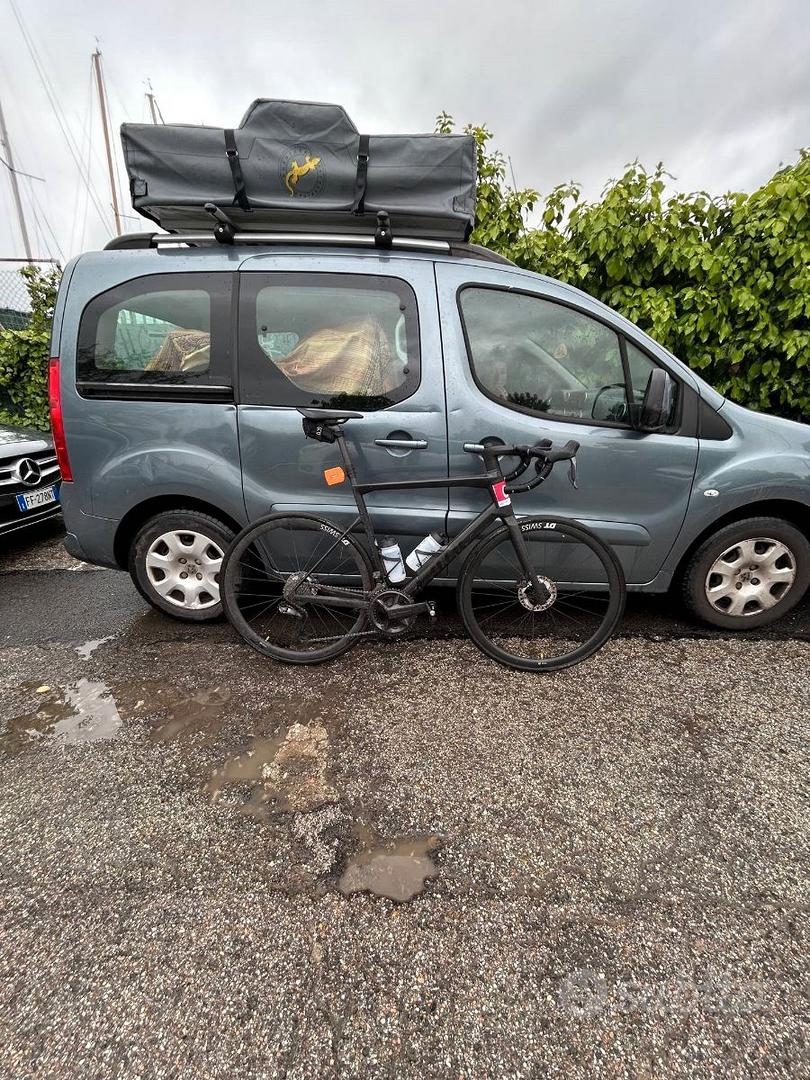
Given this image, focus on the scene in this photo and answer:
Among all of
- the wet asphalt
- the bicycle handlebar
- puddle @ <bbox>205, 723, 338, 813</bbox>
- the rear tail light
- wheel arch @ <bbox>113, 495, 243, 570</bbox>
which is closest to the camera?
the wet asphalt

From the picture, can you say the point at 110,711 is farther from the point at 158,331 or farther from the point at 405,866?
the point at 158,331

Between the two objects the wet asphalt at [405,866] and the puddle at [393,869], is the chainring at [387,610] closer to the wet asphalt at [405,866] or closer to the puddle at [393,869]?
the wet asphalt at [405,866]

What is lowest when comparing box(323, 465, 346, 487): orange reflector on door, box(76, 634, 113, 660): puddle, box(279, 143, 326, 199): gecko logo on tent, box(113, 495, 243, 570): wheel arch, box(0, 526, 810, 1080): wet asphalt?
box(0, 526, 810, 1080): wet asphalt

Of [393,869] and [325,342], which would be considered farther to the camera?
[325,342]

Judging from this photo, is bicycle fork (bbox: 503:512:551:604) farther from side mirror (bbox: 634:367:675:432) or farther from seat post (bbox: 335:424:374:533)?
side mirror (bbox: 634:367:675:432)

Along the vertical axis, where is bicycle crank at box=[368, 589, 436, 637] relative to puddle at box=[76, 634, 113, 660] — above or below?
above

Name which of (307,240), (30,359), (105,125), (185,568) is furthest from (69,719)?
(105,125)

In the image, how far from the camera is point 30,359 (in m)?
6.19

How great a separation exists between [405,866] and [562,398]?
2.20 m

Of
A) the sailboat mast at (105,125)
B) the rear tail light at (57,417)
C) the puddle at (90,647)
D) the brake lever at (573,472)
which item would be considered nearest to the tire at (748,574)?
the brake lever at (573,472)

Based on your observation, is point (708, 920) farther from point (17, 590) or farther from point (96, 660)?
point (17, 590)

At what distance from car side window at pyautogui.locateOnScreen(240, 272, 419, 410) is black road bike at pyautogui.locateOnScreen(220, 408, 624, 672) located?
0.25m

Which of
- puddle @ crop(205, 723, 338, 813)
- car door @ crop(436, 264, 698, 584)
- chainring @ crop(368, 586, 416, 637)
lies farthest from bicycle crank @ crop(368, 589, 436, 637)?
puddle @ crop(205, 723, 338, 813)

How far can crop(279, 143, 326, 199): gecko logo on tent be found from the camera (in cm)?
237
